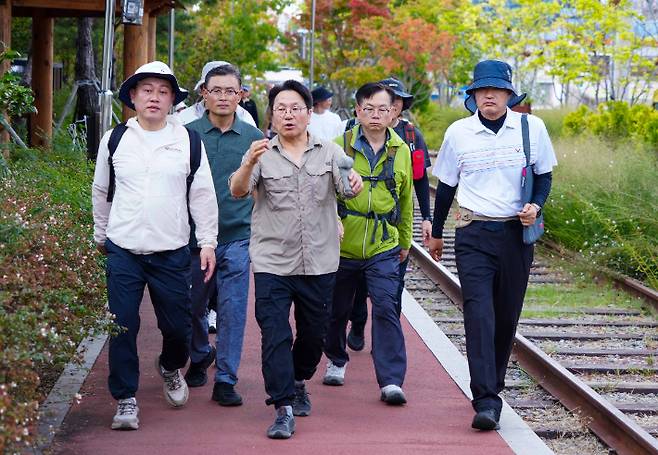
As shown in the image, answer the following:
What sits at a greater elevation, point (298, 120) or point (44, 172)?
point (298, 120)

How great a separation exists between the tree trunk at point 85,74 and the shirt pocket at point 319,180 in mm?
15226

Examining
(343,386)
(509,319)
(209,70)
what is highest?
(209,70)

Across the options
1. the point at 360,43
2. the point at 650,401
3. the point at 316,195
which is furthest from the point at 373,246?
the point at 360,43

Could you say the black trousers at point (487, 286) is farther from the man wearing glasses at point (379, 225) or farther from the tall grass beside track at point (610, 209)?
the tall grass beside track at point (610, 209)

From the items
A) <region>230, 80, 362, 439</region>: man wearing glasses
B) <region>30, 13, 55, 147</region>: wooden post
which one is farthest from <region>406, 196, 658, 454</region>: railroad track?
<region>30, 13, 55, 147</region>: wooden post

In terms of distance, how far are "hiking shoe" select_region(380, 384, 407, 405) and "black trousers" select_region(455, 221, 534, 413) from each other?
58 centimetres

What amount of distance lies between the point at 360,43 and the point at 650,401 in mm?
37874

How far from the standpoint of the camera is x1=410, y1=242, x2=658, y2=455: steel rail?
6.98 metres

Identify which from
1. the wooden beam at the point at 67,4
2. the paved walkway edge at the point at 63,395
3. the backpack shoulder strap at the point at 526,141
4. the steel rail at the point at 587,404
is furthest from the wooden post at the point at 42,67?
the backpack shoulder strap at the point at 526,141

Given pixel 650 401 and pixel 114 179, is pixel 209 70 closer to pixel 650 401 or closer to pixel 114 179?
pixel 114 179

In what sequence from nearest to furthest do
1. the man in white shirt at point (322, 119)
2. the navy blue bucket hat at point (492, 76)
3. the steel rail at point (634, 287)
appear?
the navy blue bucket hat at point (492, 76)
the steel rail at point (634, 287)
the man in white shirt at point (322, 119)

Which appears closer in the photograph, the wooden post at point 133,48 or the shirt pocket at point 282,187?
the shirt pocket at point 282,187

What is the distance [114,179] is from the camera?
7066 mm

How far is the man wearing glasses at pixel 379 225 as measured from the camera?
7930 mm
